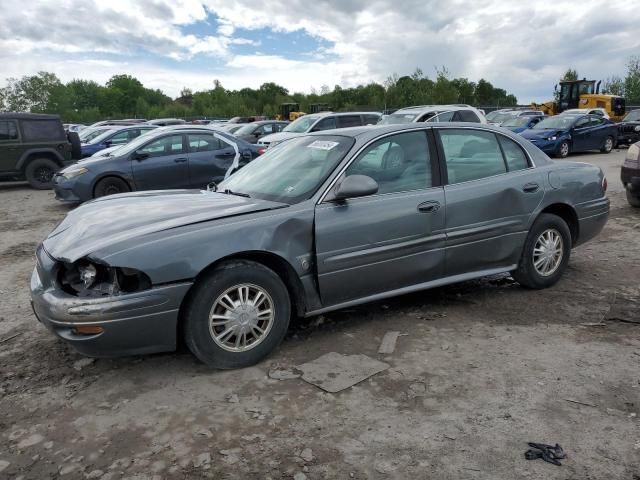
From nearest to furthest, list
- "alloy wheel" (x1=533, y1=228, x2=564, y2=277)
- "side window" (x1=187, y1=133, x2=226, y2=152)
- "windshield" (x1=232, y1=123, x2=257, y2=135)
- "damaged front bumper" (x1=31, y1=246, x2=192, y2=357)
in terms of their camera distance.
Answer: "damaged front bumper" (x1=31, y1=246, x2=192, y2=357), "alloy wheel" (x1=533, y1=228, x2=564, y2=277), "side window" (x1=187, y1=133, x2=226, y2=152), "windshield" (x1=232, y1=123, x2=257, y2=135)

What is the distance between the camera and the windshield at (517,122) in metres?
21.0

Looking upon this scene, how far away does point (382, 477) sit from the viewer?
8.15 ft

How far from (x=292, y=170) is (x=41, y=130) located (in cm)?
1142

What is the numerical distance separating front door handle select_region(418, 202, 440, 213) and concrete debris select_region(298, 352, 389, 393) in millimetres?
1212

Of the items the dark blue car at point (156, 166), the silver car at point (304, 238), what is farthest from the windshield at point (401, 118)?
the silver car at point (304, 238)

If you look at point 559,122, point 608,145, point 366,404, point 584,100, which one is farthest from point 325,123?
point 584,100

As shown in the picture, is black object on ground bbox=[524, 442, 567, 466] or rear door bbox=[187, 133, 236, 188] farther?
rear door bbox=[187, 133, 236, 188]

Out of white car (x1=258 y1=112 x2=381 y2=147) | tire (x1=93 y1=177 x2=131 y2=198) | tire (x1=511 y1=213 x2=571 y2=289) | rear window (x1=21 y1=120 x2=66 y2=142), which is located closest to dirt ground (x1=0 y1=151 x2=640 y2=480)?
tire (x1=511 y1=213 x2=571 y2=289)

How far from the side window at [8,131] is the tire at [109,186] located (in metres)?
4.74

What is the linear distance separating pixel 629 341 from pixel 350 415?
7.53ft

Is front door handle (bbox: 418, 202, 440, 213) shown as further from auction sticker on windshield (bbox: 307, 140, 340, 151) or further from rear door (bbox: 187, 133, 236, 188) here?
rear door (bbox: 187, 133, 236, 188)

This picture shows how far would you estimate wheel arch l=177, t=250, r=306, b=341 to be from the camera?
11.1 feet

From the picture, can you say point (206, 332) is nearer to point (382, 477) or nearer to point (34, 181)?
point (382, 477)

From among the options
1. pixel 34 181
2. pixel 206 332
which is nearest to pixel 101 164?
pixel 34 181
